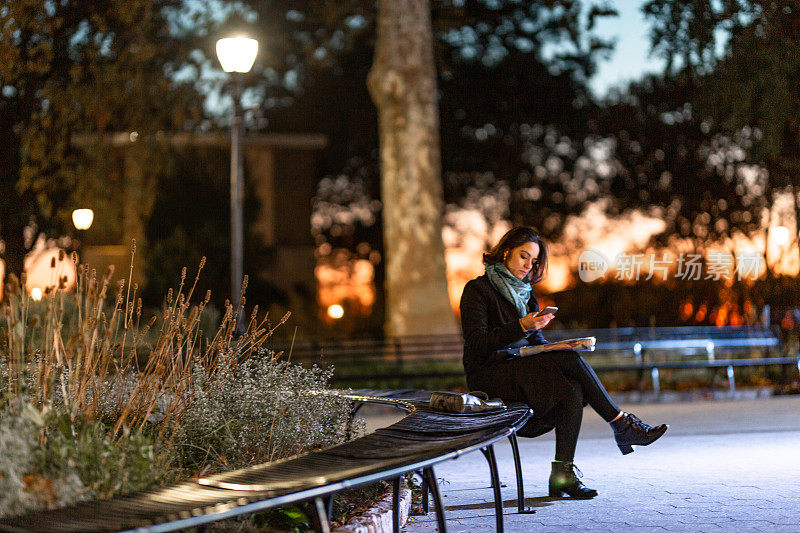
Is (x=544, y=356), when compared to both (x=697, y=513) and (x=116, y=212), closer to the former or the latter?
(x=697, y=513)

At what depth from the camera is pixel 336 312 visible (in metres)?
32.1

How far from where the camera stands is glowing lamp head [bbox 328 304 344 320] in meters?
31.8

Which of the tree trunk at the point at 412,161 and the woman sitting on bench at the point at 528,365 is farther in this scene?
the tree trunk at the point at 412,161

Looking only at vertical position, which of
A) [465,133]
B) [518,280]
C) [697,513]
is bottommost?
[697,513]

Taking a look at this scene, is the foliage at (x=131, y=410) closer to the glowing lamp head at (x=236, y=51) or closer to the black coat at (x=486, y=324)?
the black coat at (x=486, y=324)

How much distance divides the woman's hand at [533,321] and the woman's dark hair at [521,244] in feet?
2.05

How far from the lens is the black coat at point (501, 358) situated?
6520 mm

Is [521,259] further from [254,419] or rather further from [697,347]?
[697,347]

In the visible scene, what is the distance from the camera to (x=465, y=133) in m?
34.5

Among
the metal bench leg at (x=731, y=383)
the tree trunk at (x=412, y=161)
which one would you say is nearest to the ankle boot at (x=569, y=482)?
→ the metal bench leg at (x=731, y=383)

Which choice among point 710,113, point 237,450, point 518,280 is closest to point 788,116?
point 710,113

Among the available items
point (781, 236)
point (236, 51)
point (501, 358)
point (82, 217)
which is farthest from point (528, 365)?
point (781, 236)

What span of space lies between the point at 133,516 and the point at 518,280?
3905 mm

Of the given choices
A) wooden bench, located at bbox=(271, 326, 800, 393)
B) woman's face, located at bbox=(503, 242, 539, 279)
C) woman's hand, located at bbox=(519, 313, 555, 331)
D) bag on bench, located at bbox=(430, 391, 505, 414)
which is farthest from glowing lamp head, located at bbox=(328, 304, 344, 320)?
bag on bench, located at bbox=(430, 391, 505, 414)
